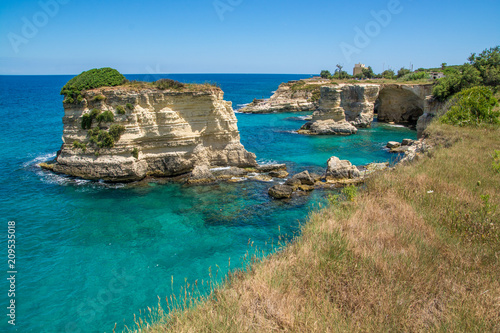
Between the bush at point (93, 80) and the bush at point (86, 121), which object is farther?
the bush at point (93, 80)

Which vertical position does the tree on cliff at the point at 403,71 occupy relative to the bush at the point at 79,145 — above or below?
above

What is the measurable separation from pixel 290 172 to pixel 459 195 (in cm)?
1783

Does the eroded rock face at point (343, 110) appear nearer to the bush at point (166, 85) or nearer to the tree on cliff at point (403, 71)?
the bush at point (166, 85)

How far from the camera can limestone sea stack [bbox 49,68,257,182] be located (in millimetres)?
23391

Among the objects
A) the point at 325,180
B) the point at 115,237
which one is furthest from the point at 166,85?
the point at 325,180

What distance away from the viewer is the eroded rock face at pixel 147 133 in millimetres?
23500

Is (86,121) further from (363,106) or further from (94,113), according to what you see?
(363,106)

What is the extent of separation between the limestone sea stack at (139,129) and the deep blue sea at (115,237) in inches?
65.2

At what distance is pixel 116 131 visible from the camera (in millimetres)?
23016

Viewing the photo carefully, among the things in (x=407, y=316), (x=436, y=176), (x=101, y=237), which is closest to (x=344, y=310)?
(x=407, y=316)

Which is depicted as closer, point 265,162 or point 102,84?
point 102,84

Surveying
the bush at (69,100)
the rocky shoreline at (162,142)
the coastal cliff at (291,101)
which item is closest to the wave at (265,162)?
the rocky shoreline at (162,142)

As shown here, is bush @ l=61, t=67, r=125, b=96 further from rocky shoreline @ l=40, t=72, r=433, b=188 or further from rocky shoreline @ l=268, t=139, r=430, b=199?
rocky shoreline @ l=268, t=139, r=430, b=199

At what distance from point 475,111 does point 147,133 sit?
24.0 meters
